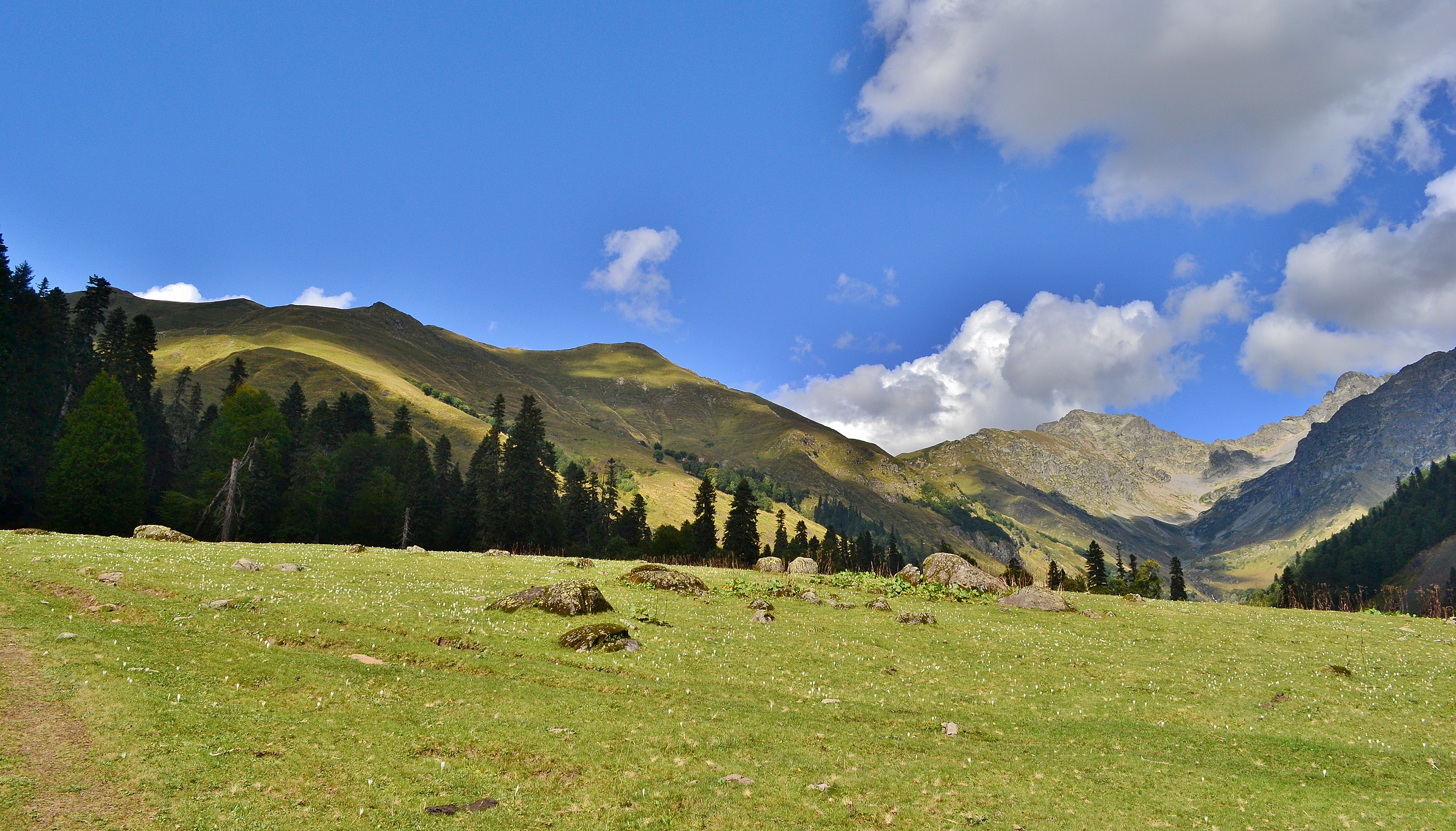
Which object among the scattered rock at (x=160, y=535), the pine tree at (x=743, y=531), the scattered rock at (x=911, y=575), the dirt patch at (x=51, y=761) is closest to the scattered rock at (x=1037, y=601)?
the scattered rock at (x=911, y=575)

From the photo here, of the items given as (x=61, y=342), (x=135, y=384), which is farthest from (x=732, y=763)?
(x=135, y=384)

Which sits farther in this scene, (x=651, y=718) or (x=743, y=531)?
(x=743, y=531)

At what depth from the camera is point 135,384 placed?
93438 millimetres

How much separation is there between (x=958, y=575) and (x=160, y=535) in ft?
189

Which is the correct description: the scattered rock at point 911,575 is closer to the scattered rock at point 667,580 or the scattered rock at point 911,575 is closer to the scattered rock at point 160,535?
the scattered rock at point 667,580

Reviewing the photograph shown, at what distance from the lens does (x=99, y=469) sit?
221 ft

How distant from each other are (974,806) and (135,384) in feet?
400

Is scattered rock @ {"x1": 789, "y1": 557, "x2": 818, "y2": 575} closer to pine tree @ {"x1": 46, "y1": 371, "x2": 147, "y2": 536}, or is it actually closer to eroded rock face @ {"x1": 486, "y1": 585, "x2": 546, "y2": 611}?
eroded rock face @ {"x1": 486, "y1": 585, "x2": 546, "y2": 611}

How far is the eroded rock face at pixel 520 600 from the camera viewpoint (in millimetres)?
29984

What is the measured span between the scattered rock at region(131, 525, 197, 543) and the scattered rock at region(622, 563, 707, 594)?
3072cm

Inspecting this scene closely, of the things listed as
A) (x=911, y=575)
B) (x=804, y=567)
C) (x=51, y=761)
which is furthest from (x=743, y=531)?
(x=51, y=761)

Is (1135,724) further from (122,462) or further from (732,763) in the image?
(122,462)

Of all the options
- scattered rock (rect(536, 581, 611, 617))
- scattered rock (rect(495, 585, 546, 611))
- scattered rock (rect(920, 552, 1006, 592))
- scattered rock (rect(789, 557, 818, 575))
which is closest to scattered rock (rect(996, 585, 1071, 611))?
scattered rock (rect(920, 552, 1006, 592))

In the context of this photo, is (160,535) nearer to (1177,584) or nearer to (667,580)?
(667,580)
